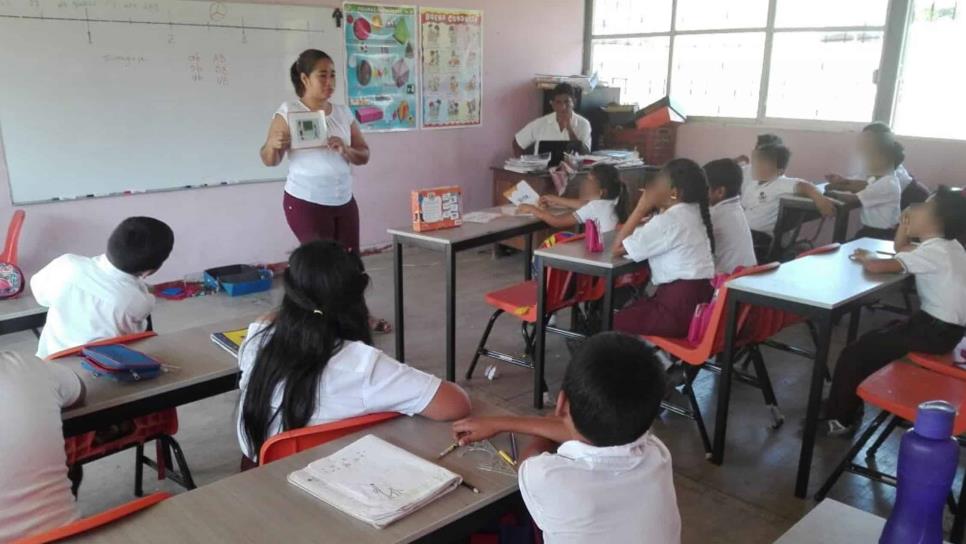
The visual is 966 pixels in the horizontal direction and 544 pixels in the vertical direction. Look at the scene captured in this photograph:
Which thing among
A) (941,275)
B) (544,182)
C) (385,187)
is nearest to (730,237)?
(941,275)

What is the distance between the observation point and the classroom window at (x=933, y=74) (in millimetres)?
5164

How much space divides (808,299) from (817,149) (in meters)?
3.82

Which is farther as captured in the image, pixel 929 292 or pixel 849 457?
pixel 929 292

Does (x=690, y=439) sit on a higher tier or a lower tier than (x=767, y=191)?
lower

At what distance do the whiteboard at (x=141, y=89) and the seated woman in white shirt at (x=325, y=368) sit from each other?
140 inches

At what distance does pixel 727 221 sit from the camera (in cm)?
347

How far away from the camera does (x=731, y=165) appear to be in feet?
11.7

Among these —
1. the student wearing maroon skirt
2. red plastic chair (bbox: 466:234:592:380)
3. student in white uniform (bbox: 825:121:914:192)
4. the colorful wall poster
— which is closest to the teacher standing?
red plastic chair (bbox: 466:234:592:380)

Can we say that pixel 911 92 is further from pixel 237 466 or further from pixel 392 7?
pixel 237 466

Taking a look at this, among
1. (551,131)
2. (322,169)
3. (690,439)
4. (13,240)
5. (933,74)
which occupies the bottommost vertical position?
(690,439)

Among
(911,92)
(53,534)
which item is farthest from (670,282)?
(911,92)

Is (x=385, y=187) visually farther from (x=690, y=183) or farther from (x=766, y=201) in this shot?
(x=690, y=183)

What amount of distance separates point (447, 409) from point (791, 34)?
546 centimetres

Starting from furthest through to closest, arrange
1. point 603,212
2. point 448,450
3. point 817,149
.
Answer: point 817,149 → point 603,212 → point 448,450
